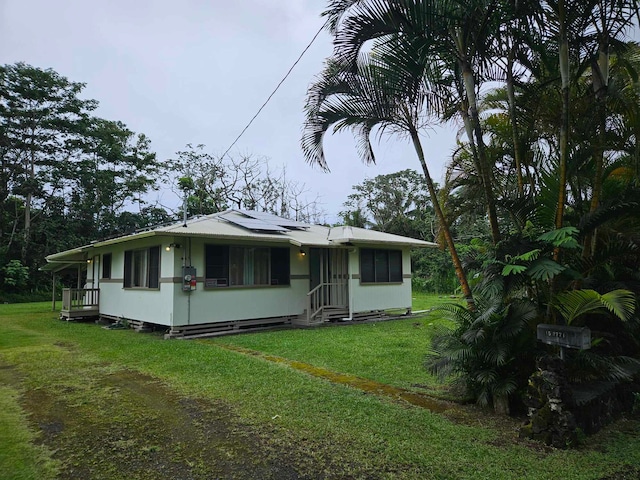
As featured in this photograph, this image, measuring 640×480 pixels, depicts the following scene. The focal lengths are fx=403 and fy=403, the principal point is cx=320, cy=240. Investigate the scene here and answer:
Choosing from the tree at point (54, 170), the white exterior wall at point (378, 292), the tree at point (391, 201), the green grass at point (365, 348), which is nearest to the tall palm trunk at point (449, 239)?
the green grass at point (365, 348)

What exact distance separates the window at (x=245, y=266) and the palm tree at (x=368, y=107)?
5.04 m

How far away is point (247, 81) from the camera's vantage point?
11.5 m

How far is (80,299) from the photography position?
41.5ft

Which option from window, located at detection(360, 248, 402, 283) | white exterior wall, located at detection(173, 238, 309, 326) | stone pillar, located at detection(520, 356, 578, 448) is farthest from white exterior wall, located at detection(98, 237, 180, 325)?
stone pillar, located at detection(520, 356, 578, 448)

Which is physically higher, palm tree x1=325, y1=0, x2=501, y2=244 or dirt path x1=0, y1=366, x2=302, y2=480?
palm tree x1=325, y1=0, x2=501, y2=244

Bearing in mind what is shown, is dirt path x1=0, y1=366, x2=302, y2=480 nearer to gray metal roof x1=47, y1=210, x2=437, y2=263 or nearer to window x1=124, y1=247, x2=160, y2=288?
gray metal roof x1=47, y1=210, x2=437, y2=263

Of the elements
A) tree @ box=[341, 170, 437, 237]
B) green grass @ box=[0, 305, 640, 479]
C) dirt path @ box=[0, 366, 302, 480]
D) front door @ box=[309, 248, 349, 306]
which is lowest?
dirt path @ box=[0, 366, 302, 480]

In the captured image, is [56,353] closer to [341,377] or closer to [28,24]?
[341,377]

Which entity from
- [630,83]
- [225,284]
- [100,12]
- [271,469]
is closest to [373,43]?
[630,83]

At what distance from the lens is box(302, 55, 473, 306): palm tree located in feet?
14.4

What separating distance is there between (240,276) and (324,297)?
8.72ft

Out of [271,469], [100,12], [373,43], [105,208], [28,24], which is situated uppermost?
[28,24]

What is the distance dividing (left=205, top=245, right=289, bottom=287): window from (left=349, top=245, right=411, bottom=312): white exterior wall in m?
1.98

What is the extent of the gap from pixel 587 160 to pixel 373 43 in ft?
8.22
